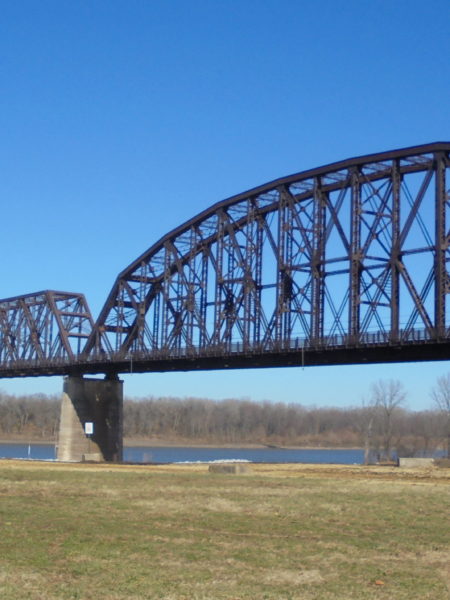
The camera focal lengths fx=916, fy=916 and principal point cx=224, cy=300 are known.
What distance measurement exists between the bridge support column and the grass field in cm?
6513

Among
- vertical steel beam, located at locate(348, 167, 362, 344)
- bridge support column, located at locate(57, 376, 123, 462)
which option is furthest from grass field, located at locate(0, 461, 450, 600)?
bridge support column, located at locate(57, 376, 123, 462)

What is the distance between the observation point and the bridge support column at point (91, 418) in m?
97.6

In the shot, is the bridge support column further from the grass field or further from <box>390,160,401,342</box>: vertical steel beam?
the grass field

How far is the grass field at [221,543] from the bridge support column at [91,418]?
6513 centimetres

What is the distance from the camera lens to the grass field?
15.5 m

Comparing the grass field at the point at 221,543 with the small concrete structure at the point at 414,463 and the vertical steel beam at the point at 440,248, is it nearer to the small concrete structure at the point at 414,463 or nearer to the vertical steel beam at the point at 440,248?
the small concrete structure at the point at 414,463

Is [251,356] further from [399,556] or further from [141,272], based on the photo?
[399,556]

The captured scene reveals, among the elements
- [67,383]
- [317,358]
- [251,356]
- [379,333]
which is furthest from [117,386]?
[379,333]

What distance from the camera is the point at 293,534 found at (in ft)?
70.5

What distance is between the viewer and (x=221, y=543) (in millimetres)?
19984

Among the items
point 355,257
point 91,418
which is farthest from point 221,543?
point 91,418

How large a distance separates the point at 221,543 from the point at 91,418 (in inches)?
3203

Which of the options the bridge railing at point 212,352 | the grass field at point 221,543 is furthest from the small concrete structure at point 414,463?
the grass field at point 221,543

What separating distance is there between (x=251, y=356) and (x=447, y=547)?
60.0 metres
